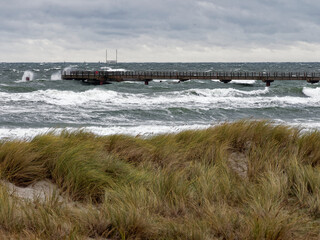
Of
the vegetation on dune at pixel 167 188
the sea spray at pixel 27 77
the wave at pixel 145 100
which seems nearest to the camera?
the vegetation on dune at pixel 167 188

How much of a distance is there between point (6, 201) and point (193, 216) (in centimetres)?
201

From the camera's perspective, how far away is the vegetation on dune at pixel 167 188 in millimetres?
3871

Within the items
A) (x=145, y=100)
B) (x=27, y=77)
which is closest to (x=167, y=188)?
(x=145, y=100)

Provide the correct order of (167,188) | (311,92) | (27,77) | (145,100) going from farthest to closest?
(27,77) < (311,92) < (145,100) < (167,188)

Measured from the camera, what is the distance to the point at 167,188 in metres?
4.97

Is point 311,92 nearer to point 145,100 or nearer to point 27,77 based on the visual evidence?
point 145,100

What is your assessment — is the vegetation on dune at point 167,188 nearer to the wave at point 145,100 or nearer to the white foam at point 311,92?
the wave at point 145,100

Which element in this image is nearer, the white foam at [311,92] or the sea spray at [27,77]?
the white foam at [311,92]

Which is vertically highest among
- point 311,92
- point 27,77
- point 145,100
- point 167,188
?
point 27,77

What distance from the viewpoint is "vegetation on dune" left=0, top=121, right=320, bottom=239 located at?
3.87 m

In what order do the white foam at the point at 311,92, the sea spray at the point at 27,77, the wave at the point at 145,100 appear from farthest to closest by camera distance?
the sea spray at the point at 27,77 < the white foam at the point at 311,92 < the wave at the point at 145,100

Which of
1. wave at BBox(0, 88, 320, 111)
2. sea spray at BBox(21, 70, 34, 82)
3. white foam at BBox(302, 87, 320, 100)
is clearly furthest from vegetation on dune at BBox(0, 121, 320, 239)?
sea spray at BBox(21, 70, 34, 82)

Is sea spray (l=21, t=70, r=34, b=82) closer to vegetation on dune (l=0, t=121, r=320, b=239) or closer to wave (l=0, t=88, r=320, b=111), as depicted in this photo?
wave (l=0, t=88, r=320, b=111)

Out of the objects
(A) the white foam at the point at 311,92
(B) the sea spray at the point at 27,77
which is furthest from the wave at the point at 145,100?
(B) the sea spray at the point at 27,77
